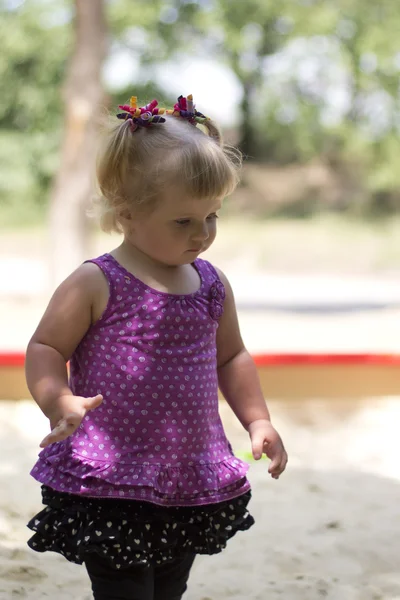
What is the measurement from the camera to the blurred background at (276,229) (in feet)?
8.44

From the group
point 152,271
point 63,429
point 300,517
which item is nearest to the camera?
point 63,429

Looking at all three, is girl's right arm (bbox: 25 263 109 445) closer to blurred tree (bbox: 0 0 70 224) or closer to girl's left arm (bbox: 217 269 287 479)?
girl's left arm (bbox: 217 269 287 479)

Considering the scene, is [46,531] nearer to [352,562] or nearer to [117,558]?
[117,558]

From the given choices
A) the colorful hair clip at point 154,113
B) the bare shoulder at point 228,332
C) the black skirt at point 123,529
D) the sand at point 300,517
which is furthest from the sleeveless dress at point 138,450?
the sand at point 300,517

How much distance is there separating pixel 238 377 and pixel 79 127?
6.11 meters

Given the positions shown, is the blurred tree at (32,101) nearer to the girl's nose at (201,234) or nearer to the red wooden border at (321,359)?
the red wooden border at (321,359)

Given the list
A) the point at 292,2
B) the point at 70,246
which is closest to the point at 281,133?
the point at 292,2

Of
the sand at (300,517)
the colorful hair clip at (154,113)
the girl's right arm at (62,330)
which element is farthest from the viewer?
the sand at (300,517)

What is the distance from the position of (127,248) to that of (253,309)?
9147mm

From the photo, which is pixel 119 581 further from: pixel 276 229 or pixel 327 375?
pixel 276 229

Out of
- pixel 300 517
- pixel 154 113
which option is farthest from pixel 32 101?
pixel 154 113

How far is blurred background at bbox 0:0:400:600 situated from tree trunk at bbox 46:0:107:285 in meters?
0.01

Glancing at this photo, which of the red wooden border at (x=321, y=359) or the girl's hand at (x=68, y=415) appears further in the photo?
the red wooden border at (x=321, y=359)

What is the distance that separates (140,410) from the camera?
156 centimetres
